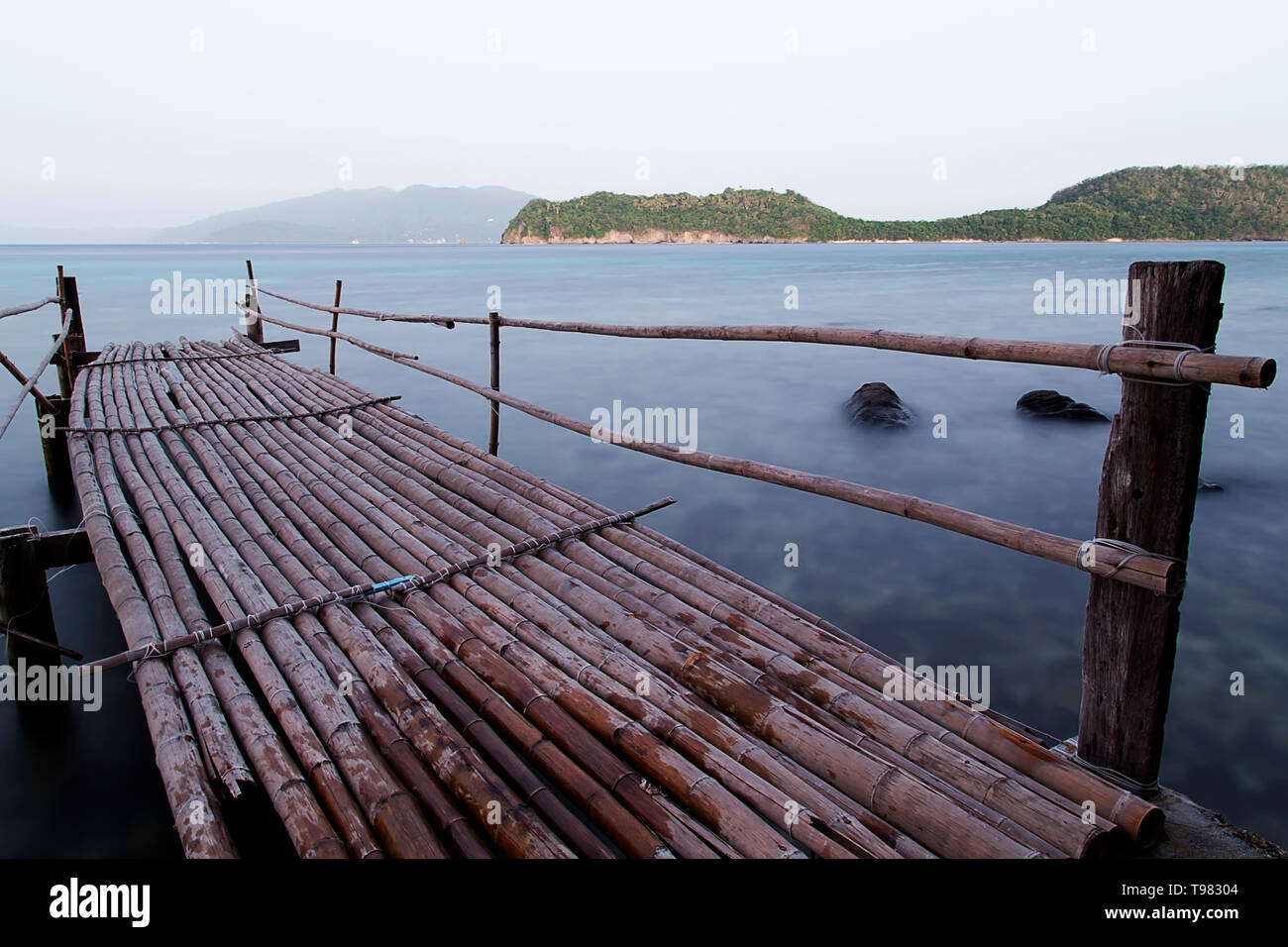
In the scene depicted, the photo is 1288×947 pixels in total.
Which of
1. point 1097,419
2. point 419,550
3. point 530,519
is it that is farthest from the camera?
point 1097,419

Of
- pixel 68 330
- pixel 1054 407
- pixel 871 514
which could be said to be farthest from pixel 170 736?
pixel 1054 407

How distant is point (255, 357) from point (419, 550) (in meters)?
10.1

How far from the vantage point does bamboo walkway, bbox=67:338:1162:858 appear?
2596 mm

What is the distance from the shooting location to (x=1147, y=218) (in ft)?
336

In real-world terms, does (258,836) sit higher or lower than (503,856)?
lower

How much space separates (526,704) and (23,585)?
340 centimetres

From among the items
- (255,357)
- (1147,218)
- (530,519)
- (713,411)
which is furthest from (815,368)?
(1147,218)

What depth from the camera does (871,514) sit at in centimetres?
1073

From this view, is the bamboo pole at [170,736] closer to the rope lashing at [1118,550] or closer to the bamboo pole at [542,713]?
the bamboo pole at [542,713]

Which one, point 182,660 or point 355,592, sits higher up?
point 355,592

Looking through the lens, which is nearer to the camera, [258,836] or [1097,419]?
[258,836]

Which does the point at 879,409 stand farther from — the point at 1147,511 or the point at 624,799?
the point at 624,799

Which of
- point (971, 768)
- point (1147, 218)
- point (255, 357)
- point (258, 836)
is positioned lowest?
point (258, 836)
